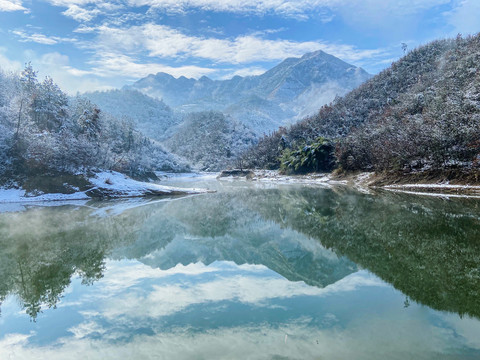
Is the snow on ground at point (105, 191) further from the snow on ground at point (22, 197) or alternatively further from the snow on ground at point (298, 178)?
the snow on ground at point (298, 178)

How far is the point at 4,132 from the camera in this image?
54.2 metres

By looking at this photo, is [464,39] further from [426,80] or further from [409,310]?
[409,310]

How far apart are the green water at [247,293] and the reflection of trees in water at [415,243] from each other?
0.27 feet

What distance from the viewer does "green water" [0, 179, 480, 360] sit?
8344mm

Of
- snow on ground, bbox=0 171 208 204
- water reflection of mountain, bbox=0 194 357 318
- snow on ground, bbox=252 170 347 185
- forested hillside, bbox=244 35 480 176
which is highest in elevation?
forested hillside, bbox=244 35 480 176

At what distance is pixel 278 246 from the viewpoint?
68.3 feet

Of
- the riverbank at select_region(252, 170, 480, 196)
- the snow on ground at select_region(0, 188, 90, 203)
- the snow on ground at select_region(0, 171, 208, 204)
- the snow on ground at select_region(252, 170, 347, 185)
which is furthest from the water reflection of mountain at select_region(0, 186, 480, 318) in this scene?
the snow on ground at select_region(252, 170, 347, 185)

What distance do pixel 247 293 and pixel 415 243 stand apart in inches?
472

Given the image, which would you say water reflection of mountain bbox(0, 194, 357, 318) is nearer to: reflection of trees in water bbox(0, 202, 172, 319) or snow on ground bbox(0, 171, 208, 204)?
reflection of trees in water bbox(0, 202, 172, 319)

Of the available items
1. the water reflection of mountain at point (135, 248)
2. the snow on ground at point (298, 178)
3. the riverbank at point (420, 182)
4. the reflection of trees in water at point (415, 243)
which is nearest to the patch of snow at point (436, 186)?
the riverbank at point (420, 182)

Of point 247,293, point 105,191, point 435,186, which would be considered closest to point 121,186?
point 105,191

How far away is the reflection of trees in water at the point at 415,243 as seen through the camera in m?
11.6

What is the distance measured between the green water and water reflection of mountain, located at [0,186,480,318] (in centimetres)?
10

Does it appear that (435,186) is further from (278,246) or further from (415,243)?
(278,246)
